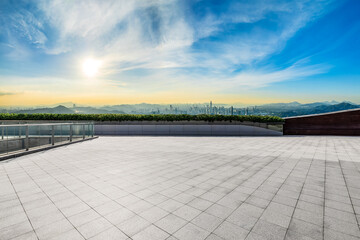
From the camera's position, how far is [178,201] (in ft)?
13.8

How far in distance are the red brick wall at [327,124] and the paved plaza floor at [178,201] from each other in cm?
1355

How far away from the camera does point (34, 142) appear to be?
32.9 ft

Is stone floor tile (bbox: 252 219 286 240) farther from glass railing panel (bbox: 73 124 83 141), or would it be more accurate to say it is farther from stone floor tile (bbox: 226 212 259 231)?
glass railing panel (bbox: 73 124 83 141)

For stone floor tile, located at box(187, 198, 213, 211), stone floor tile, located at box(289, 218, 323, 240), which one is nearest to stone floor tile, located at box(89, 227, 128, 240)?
stone floor tile, located at box(187, 198, 213, 211)

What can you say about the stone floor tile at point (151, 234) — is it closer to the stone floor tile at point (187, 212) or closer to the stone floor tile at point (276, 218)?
the stone floor tile at point (187, 212)

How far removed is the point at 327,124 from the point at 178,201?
21.5m

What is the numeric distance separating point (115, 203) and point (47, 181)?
2.83 m

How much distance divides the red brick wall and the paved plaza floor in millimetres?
13550

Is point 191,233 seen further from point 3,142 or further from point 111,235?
point 3,142

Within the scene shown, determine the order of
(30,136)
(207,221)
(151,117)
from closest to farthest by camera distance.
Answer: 1. (207,221)
2. (30,136)
3. (151,117)

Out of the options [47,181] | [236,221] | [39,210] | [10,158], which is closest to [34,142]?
[10,158]

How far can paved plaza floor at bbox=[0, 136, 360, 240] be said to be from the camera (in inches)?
124

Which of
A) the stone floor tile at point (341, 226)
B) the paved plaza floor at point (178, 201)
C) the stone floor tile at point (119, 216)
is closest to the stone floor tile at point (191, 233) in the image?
the paved plaza floor at point (178, 201)

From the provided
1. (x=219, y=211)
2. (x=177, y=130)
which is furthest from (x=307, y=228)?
(x=177, y=130)
